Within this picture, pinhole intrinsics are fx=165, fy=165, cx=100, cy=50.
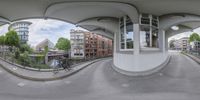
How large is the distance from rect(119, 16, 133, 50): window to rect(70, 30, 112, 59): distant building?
83.1 ft

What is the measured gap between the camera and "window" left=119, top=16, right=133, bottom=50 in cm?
1104

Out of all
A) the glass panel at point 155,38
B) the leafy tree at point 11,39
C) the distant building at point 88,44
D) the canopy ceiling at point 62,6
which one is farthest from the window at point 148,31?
the distant building at point 88,44

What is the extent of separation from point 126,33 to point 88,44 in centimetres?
2937

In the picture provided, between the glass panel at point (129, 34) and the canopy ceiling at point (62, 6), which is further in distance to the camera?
the glass panel at point (129, 34)

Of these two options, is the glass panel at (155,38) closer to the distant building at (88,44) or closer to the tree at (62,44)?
the tree at (62,44)

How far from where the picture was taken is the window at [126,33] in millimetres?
11043

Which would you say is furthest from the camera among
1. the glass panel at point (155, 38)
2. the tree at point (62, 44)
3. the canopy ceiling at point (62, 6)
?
the tree at point (62, 44)

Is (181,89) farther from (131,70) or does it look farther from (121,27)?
(121,27)

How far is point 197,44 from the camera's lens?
965 inches

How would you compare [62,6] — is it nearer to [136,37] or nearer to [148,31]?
[136,37]

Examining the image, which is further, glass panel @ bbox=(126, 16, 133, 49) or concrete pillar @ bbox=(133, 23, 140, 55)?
glass panel @ bbox=(126, 16, 133, 49)

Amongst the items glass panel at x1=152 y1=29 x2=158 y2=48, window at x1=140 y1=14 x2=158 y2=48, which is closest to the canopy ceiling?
window at x1=140 y1=14 x2=158 y2=48

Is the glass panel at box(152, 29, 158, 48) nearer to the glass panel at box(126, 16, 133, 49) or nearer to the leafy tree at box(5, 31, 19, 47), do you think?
the glass panel at box(126, 16, 133, 49)

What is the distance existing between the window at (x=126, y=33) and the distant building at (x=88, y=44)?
83.1 feet
